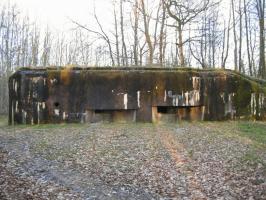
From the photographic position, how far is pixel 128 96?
15.7 m

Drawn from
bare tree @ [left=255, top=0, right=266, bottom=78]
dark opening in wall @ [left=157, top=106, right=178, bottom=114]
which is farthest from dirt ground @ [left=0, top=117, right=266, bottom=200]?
bare tree @ [left=255, top=0, right=266, bottom=78]

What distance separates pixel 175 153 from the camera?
9758 mm

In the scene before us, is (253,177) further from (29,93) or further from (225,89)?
(29,93)

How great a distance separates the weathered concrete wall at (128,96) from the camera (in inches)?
615

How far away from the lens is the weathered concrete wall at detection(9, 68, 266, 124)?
615 inches

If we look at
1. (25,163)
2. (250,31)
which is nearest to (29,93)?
(25,163)

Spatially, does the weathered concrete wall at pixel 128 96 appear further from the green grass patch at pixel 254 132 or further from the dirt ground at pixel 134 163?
the dirt ground at pixel 134 163

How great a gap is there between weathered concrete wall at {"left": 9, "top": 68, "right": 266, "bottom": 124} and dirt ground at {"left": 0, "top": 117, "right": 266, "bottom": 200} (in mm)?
2441

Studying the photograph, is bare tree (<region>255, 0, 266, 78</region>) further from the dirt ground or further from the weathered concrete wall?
the dirt ground

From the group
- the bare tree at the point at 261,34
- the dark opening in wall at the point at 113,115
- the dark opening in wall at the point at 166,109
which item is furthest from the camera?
the bare tree at the point at 261,34

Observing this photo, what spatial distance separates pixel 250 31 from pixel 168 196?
26.6 m

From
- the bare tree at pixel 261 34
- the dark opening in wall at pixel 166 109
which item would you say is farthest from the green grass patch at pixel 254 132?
the bare tree at pixel 261 34

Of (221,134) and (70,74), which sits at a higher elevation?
(70,74)

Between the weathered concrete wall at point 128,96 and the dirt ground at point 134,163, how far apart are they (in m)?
2.44
